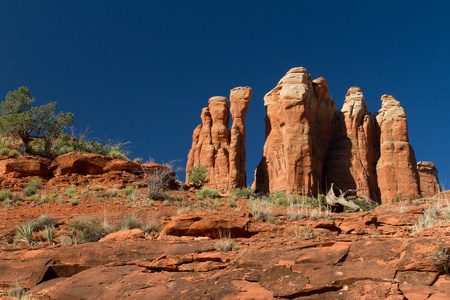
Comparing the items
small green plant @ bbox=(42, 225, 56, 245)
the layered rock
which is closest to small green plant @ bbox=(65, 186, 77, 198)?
small green plant @ bbox=(42, 225, 56, 245)

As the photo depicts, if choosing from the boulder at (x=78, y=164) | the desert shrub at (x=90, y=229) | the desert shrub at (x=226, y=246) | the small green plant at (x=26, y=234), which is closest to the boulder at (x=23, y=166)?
the boulder at (x=78, y=164)

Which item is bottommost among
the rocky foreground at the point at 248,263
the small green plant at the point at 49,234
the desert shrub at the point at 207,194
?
the rocky foreground at the point at 248,263

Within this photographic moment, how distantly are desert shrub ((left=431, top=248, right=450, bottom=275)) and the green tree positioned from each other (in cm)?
2460

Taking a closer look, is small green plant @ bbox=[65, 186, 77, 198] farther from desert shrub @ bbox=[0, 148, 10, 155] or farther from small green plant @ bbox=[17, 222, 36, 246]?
small green plant @ bbox=[17, 222, 36, 246]

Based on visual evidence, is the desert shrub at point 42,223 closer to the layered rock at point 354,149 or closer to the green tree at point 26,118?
the green tree at point 26,118

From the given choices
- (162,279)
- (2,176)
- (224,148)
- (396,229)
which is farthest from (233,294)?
(224,148)

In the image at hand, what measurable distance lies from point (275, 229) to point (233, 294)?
4.15 m

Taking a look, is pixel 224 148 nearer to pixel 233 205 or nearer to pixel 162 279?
pixel 233 205

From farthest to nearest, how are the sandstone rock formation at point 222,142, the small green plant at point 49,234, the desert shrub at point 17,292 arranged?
the sandstone rock formation at point 222,142
the small green plant at point 49,234
the desert shrub at point 17,292

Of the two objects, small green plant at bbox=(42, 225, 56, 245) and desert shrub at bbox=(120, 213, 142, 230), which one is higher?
desert shrub at bbox=(120, 213, 142, 230)

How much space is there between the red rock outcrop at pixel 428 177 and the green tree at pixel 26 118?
161 ft

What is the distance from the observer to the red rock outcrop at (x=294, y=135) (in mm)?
37281

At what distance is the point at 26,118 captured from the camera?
2531cm

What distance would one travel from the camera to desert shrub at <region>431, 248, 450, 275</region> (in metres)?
5.41
